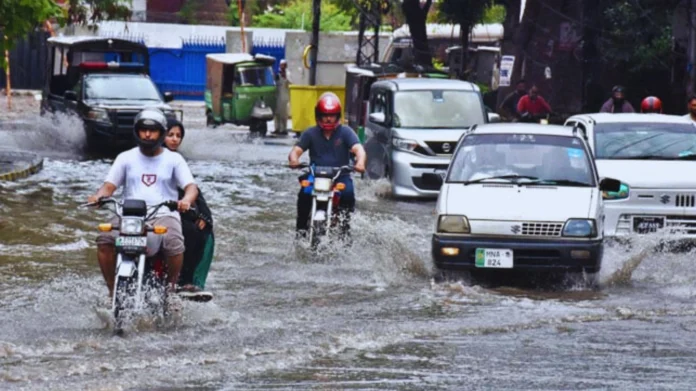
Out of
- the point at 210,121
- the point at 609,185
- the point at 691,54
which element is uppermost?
the point at 691,54

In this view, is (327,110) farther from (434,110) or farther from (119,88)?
(119,88)

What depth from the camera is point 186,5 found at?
63406 mm

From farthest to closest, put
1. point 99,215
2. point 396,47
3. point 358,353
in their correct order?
point 396,47
point 99,215
point 358,353

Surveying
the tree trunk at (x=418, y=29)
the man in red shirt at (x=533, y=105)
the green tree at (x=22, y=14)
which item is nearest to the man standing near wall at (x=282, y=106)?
the tree trunk at (x=418, y=29)

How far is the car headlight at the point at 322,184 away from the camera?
13.8 metres

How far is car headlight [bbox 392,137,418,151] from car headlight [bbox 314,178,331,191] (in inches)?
292

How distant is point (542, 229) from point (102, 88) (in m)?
18.9

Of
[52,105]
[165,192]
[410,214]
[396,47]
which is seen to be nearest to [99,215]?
[410,214]

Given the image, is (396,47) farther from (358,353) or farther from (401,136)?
(358,353)

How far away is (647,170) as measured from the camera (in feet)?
49.8

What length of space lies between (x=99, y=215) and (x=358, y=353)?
9.87 meters

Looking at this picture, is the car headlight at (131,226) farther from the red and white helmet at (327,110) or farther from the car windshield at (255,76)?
the car windshield at (255,76)

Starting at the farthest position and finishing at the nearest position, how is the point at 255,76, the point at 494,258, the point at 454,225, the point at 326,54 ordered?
the point at 326,54 → the point at 255,76 → the point at 454,225 → the point at 494,258

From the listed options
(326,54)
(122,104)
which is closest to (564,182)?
(122,104)
